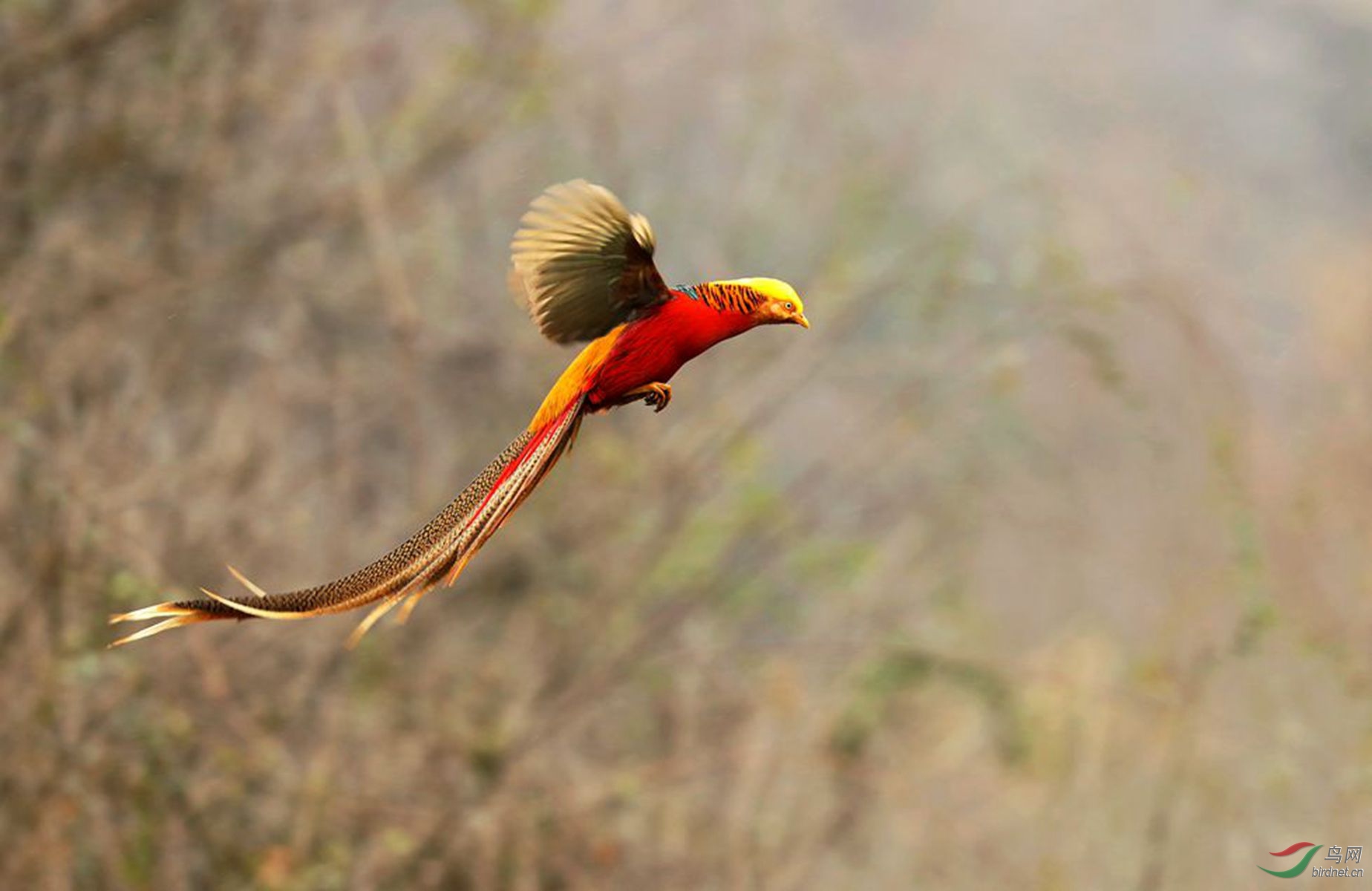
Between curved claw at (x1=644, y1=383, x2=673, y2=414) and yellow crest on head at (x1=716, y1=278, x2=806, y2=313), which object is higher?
yellow crest on head at (x1=716, y1=278, x2=806, y2=313)

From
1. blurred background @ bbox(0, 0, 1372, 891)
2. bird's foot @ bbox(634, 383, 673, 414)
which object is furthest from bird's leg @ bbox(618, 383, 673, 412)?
blurred background @ bbox(0, 0, 1372, 891)

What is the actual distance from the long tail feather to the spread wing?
5cm

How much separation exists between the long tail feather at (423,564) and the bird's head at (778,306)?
0.30ft

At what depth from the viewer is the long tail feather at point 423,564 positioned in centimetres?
53

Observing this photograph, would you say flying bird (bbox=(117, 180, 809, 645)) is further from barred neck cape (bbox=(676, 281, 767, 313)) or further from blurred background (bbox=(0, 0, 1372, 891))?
blurred background (bbox=(0, 0, 1372, 891))

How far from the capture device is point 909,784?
7.12 metres

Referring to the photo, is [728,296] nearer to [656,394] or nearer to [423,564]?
[656,394]

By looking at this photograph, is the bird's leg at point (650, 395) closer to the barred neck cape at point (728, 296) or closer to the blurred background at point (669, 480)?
the barred neck cape at point (728, 296)

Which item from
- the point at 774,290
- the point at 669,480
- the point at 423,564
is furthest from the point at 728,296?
the point at 669,480

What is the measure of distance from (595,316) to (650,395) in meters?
0.04

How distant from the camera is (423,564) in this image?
58cm

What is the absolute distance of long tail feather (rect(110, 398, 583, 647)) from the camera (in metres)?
0.53

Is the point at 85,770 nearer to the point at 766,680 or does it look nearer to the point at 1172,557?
the point at 766,680

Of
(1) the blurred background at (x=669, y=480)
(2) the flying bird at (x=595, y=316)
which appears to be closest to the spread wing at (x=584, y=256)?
(2) the flying bird at (x=595, y=316)
